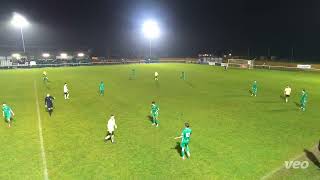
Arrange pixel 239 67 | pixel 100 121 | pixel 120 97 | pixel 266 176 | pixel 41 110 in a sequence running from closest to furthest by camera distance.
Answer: pixel 266 176 → pixel 100 121 → pixel 41 110 → pixel 120 97 → pixel 239 67

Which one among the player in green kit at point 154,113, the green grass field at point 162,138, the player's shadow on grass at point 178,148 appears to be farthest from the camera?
the player in green kit at point 154,113

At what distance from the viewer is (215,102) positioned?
26.5 metres

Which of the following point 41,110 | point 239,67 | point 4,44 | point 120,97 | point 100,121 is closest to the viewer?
point 100,121

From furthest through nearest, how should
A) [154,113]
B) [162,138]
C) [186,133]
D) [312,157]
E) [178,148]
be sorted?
1. [154,113]
2. [162,138]
3. [178,148]
4. [312,157]
5. [186,133]

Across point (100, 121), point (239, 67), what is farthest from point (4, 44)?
point (100, 121)

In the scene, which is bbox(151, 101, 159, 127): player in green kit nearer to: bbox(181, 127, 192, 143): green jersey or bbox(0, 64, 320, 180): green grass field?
bbox(0, 64, 320, 180): green grass field

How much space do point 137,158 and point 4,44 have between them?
109 meters

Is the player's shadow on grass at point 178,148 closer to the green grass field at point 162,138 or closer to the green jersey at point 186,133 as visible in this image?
the green grass field at point 162,138

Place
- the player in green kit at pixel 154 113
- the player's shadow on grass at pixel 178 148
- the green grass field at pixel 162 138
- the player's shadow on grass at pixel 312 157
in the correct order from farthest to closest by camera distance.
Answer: the player in green kit at pixel 154 113 → the player's shadow on grass at pixel 178 148 → the player's shadow on grass at pixel 312 157 → the green grass field at pixel 162 138

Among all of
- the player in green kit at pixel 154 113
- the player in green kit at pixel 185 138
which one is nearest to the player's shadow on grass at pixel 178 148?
the player in green kit at pixel 185 138

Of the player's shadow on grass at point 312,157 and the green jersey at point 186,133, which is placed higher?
the green jersey at point 186,133

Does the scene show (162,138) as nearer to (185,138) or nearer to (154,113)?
(154,113)

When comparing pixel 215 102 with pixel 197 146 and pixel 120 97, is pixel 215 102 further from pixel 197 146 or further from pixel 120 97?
pixel 197 146

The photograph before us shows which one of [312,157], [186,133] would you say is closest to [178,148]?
[186,133]
